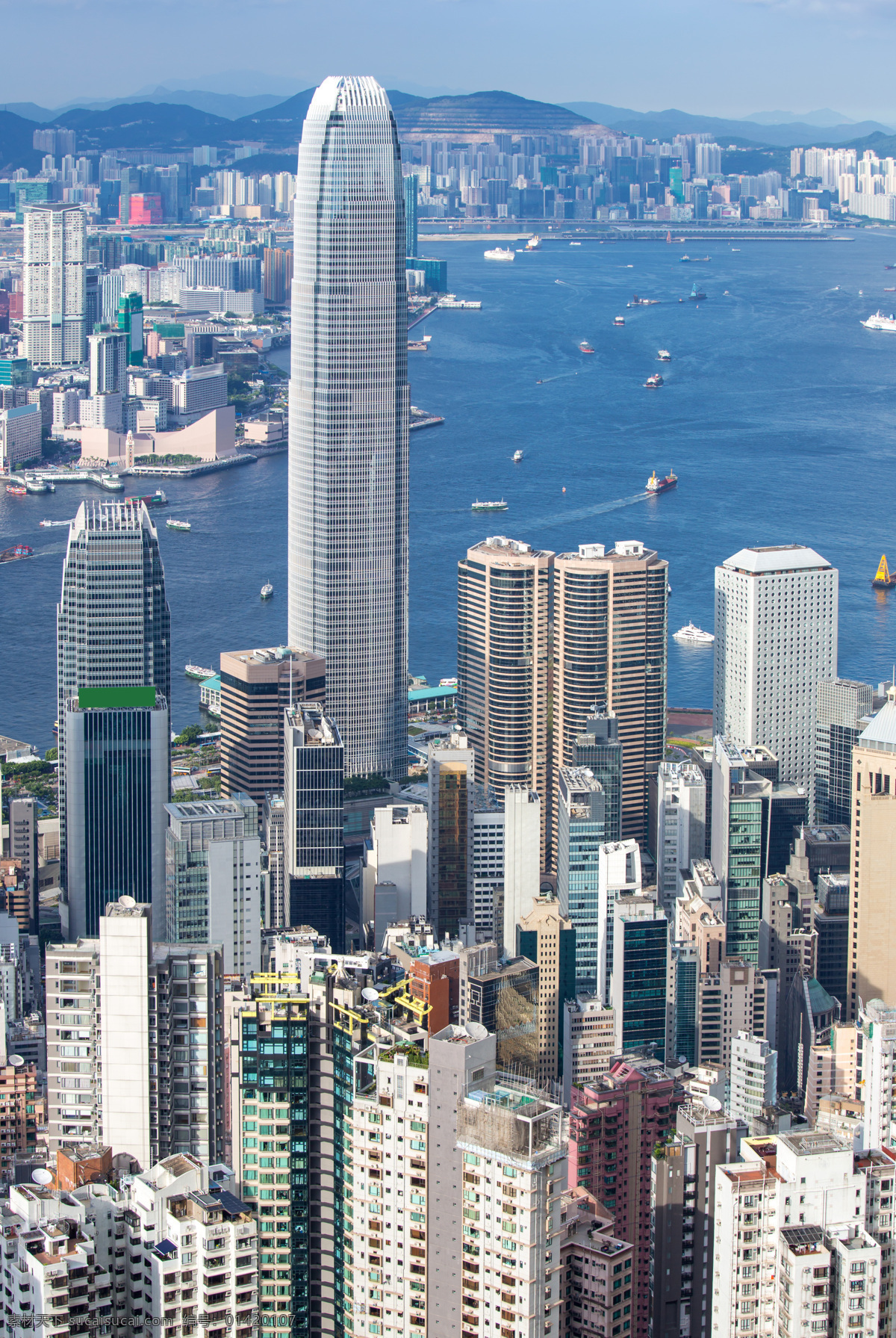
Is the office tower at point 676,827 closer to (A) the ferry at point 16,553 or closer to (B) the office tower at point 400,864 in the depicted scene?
(B) the office tower at point 400,864

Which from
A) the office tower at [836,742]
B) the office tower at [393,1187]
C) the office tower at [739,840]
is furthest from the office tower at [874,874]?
the office tower at [393,1187]

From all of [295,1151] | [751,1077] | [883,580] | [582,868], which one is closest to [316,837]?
[582,868]

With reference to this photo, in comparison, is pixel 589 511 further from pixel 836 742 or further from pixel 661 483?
pixel 836 742

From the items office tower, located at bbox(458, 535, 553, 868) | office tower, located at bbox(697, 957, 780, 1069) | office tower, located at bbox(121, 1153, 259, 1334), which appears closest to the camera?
office tower, located at bbox(121, 1153, 259, 1334)

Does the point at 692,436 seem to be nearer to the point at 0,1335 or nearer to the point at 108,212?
the point at 0,1335

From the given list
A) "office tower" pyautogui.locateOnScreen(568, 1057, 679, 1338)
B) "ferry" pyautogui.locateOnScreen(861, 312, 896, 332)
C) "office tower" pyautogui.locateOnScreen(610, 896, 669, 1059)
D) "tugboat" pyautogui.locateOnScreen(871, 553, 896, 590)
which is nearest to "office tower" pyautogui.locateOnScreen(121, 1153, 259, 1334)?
"office tower" pyautogui.locateOnScreen(568, 1057, 679, 1338)

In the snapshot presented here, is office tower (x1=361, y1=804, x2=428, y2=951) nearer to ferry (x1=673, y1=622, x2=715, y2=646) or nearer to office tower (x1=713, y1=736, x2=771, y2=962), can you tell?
office tower (x1=713, y1=736, x2=771, y2=962)
